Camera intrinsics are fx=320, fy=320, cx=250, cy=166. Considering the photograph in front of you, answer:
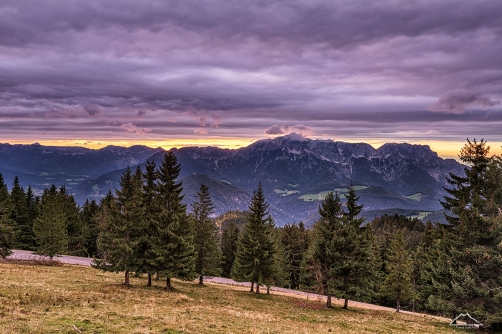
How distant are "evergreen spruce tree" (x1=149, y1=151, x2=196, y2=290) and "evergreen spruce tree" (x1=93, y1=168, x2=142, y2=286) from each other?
2.21 metres

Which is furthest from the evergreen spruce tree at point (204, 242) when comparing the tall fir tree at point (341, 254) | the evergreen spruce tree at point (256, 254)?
the tall fir tree at point (341, 254)

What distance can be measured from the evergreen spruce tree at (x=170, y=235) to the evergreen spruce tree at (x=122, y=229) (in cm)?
221

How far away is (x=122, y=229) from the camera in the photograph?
106 feet

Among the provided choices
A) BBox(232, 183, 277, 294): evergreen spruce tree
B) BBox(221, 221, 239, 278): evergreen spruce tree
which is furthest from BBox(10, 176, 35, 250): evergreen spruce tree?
BBox(232, 183, 277, 294): evergreen spruce tree

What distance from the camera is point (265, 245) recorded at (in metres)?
44.4

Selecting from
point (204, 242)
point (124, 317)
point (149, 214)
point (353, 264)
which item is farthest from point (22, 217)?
point (353, 264)

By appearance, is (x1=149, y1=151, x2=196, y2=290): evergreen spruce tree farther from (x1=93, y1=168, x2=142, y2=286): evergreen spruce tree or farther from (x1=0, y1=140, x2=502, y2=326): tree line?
(x1=93, y1=168, x2=142, y2=286): evergreen spruce tree

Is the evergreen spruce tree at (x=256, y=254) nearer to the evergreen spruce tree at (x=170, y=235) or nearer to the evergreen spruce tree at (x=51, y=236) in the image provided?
the evergreen spruce tree at (x=170, y=235)

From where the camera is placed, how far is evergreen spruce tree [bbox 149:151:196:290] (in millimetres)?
34750

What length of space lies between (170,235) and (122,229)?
16.9ft

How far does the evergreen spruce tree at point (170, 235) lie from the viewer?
34750mm

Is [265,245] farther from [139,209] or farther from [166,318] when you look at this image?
[166,318]

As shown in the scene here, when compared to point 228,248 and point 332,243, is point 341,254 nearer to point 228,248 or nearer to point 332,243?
point 332,243

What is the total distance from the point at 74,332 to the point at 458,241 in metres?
31.9
